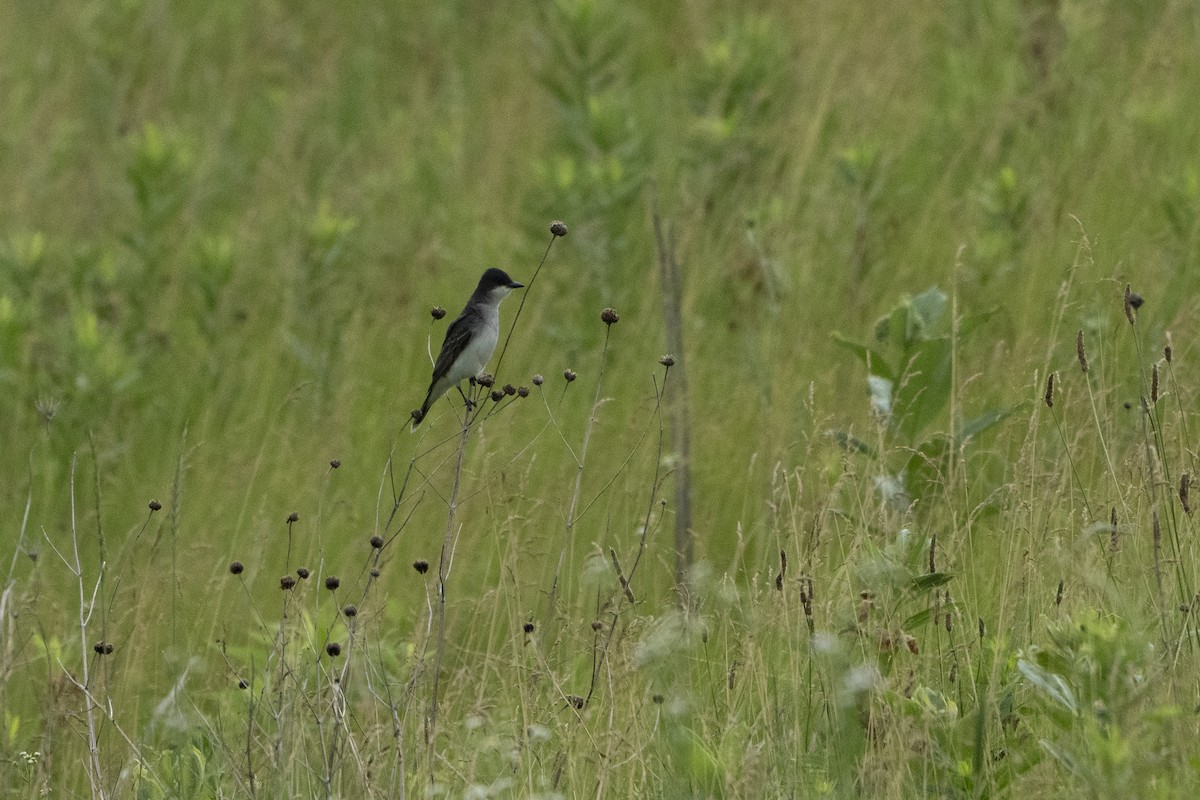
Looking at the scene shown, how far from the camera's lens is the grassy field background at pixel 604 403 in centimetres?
312

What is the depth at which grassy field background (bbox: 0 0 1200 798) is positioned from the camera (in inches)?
123

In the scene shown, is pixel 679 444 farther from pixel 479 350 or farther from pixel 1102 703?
pixel 1102 703

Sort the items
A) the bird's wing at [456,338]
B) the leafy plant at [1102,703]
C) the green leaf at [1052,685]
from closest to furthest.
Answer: the leafy plant at [1102,703], the green leaf at [1052,685], the bird's wing at [456,338]

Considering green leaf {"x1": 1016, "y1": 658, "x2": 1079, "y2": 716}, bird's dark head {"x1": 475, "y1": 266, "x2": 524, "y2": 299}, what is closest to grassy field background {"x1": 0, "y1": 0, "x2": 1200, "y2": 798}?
green leaf {"x1": 1016, "y1": 658, "x2": 1079, "y2": 716}

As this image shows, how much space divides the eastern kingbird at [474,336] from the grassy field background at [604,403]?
198 mm

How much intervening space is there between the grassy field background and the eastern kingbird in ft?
0.65

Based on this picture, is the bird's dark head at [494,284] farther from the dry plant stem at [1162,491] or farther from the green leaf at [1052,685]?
the green leaf at [1052,685]

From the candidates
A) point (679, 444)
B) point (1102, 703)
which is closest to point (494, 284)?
point (679, 444)

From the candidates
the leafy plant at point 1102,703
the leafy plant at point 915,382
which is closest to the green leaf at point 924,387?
the leafy plant at point 915,382

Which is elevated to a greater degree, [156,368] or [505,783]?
[505,783]

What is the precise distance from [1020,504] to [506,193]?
14.7 ft

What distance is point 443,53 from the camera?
29.7 feet

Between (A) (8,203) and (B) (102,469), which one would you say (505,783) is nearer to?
(B) (102,469)

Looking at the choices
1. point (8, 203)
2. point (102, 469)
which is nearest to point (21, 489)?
point (102, 469)
